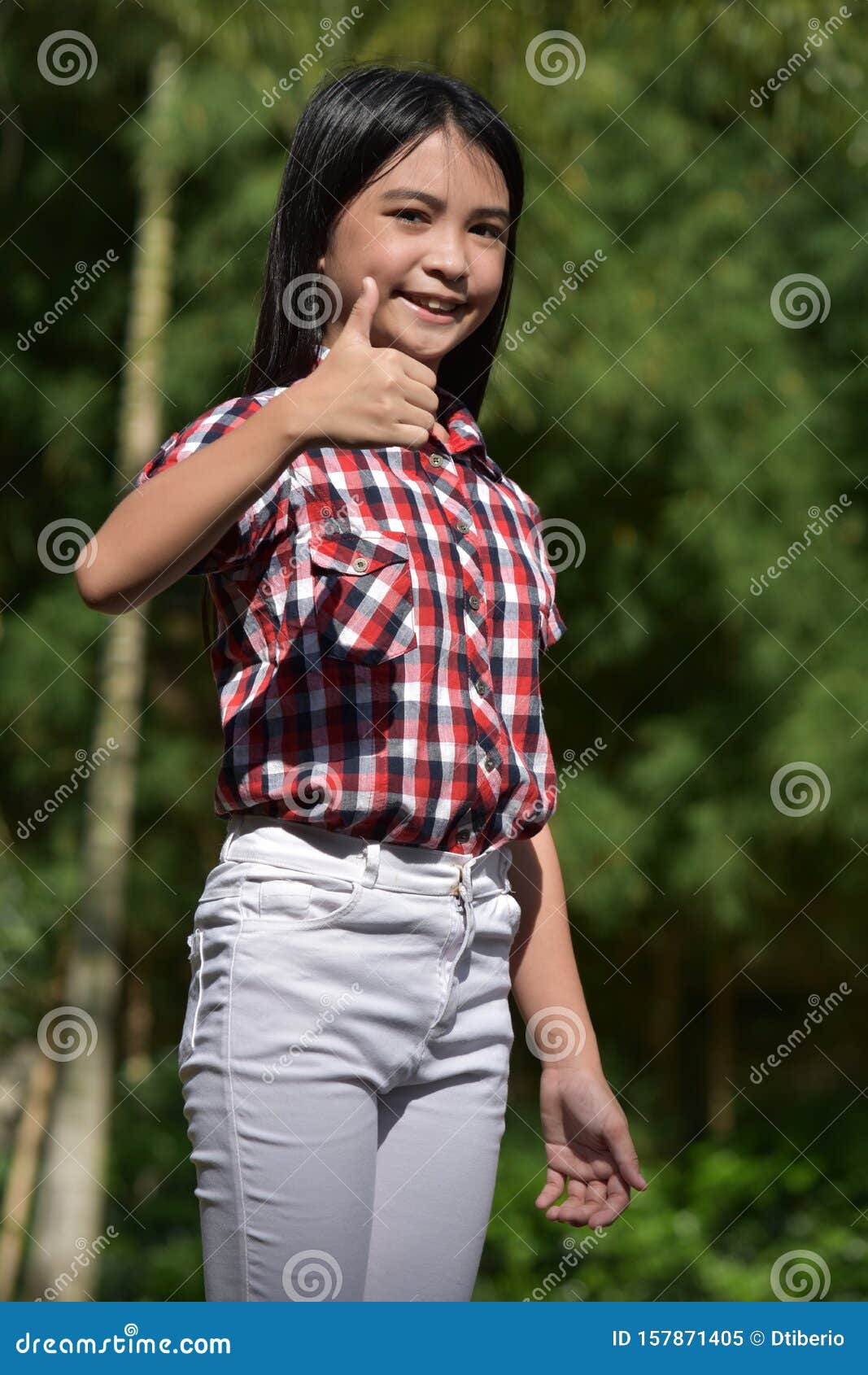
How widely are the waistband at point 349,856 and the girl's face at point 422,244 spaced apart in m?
0.41

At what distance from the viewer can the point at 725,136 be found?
444 cm

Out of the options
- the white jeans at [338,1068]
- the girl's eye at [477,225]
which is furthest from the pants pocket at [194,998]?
the girl's eye at [477,225]

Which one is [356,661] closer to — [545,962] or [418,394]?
[418,394]

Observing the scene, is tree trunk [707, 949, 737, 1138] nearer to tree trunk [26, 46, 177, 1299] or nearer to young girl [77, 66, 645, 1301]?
tree trunk [26, 46, 177, 1299]

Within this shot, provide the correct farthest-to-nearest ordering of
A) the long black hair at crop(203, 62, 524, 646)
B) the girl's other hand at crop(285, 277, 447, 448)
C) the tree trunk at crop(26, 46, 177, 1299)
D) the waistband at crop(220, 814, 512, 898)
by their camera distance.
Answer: the tree trunk at crop(26, 46, 177, 1299), the long black hair at crop(203, 62, 524, 646), the waistband at crop(220, 814, 512, 898), the girl's other hand at crop(285, 277, 447, 448)

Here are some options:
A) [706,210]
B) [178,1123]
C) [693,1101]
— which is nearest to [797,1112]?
[693,1101]

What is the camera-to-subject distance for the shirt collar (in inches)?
50.9

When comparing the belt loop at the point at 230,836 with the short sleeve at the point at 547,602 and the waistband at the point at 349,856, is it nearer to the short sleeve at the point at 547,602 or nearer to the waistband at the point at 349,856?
the waistband at the point at 349,856

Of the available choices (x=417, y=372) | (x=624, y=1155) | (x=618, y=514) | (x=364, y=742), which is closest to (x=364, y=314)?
(x=417, y=372)

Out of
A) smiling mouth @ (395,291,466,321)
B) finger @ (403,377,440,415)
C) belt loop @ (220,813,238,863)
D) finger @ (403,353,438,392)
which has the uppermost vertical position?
smiling mouth @ (395,291,466,321)

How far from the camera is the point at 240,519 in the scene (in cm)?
109

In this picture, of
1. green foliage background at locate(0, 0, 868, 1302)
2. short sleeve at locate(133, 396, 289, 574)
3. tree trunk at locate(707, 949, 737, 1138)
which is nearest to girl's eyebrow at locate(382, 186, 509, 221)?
short sleeve at locate(133, 396, 289, 574)

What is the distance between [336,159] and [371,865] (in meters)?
0.59
